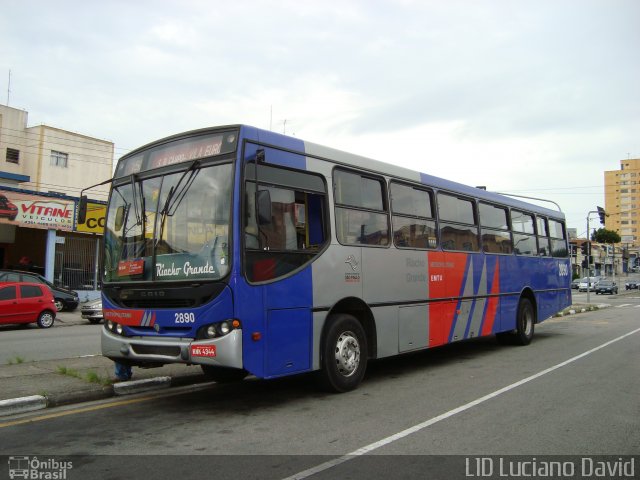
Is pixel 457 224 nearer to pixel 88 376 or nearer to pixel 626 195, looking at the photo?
pixel 88 376

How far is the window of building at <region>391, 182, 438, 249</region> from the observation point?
27.2ft

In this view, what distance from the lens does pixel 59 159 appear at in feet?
134

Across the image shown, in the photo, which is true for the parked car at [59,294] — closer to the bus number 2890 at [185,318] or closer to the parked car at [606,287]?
the bus number 2890 at [185,318]

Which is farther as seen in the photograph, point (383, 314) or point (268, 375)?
point (383, 314)

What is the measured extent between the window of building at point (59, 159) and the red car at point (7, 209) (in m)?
18.9

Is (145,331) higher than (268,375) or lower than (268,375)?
higher

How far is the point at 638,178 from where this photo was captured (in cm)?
13875

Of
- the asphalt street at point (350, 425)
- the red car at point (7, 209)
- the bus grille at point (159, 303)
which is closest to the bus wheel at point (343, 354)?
the asphalt street at point (350, 425)

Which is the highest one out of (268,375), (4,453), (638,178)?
(638,178)

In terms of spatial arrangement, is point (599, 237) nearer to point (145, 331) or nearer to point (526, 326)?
point (526, 326)

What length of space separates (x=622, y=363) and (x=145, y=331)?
8319 millimetres

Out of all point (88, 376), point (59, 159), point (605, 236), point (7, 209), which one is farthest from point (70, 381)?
point (605, 236)

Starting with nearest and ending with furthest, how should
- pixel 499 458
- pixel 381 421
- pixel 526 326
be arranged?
pixel 499 458, pixel 381 421, pixel 526 326

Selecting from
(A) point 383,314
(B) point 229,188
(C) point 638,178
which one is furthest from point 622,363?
(C) point 638,178
